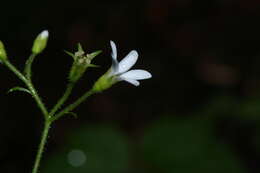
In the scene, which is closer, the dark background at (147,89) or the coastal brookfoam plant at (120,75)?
the coastal brookfoam plant at (120,75)

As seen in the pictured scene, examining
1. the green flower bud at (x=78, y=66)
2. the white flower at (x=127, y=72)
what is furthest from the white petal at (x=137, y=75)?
the green flower bud at (x=78, y=66)

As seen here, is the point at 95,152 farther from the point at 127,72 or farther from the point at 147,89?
the point at 127,72

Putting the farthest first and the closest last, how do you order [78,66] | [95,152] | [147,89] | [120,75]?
[147,89] → [95,152] → [120,75] → [78,66]

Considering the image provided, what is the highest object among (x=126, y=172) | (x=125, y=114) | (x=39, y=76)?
(x=39, y=76)

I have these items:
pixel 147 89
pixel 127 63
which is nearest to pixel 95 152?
pixel 147 89

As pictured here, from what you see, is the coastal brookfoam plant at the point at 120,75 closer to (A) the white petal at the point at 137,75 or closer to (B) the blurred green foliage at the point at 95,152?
(A) the white petal at the point at 137,75

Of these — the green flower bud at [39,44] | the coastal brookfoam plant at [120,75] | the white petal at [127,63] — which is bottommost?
the coastal brookfoam plant at [120,75]

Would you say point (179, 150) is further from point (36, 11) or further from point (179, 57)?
point (36, 11)

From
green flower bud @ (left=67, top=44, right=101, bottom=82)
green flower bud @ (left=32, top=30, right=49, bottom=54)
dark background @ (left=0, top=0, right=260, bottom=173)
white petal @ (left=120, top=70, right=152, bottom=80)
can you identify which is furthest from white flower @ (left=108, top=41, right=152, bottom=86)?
dark background @ (left=0, top=0, right=260, bottom=173)

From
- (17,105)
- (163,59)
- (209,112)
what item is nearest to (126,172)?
(209,112)
